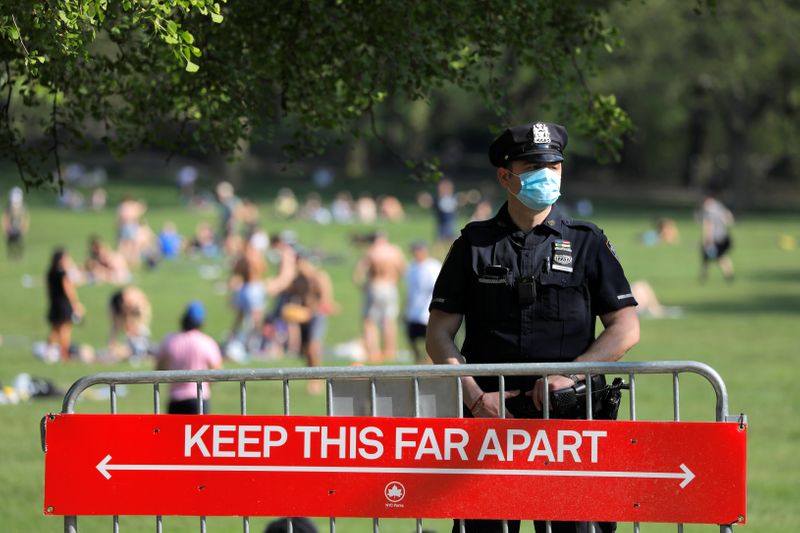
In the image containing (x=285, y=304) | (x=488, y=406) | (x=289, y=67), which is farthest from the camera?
(x=285, y=304)

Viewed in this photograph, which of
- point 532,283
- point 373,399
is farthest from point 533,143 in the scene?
point 373,399

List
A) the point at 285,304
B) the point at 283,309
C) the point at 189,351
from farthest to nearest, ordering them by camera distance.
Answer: the point at 285,304 → the point at 283,309 → the point at 189,351

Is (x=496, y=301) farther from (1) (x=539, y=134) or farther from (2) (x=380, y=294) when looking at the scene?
(2) (x=380, y=294)

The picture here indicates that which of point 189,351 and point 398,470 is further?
point 189,351

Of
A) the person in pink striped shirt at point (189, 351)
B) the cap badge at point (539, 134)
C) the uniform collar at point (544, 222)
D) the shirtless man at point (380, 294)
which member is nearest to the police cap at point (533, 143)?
the cap badge at point (539, 134)

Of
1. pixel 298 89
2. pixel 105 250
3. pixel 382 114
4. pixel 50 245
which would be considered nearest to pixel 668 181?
pixel 382 114

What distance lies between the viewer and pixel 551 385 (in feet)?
15.7

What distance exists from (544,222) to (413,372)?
82 cm

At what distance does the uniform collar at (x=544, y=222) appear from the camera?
5.07m

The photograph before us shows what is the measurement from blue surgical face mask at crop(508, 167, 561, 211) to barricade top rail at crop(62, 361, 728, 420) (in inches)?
27.4

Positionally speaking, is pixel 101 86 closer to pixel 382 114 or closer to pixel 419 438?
pixel 419 438

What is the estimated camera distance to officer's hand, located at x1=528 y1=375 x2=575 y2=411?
478cm

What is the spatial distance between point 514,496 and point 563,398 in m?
0.40

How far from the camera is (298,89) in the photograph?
6.37 metres
